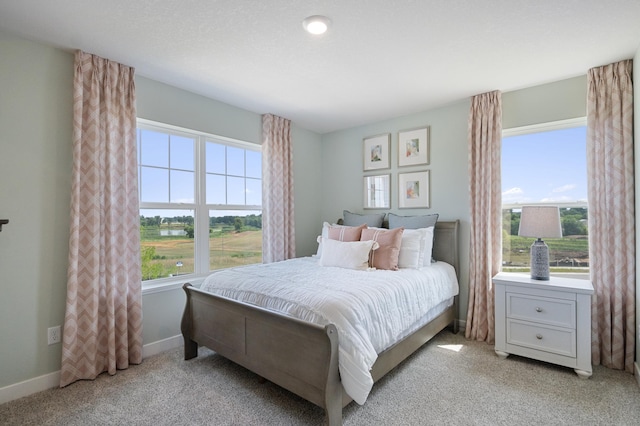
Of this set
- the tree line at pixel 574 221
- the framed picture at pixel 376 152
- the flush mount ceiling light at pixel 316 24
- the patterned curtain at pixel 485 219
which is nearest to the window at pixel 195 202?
the framed picture at pixel 376 152

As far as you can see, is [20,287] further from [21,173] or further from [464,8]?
[464,8]

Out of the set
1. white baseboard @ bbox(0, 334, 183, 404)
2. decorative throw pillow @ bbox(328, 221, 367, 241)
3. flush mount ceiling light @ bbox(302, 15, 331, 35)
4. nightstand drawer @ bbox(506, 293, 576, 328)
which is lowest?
white baseboard @ bbox(0, 334, 183, 404)

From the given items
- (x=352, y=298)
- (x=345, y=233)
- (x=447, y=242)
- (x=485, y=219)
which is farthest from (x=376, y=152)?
(x=352, y=298)

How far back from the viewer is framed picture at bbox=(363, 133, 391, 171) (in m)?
3.97

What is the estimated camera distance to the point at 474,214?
323cm

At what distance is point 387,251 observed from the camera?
288 cm

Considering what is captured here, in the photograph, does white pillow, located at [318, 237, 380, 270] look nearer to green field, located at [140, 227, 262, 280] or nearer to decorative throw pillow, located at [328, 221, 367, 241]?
decorative throw pillow, located at [328, 221, 367, 241]

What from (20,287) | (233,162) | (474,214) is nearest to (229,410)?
(20,287)

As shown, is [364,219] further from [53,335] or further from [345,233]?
[53,335]

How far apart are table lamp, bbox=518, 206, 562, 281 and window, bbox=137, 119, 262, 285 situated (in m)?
2.77

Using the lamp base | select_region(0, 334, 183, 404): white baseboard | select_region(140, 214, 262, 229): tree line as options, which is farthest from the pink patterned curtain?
the lamp base

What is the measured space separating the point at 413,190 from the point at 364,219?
26.7 inches

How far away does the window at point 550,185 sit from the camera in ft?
9.42

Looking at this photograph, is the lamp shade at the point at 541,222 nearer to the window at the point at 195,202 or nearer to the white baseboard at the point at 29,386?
the window at the point at 195,202
